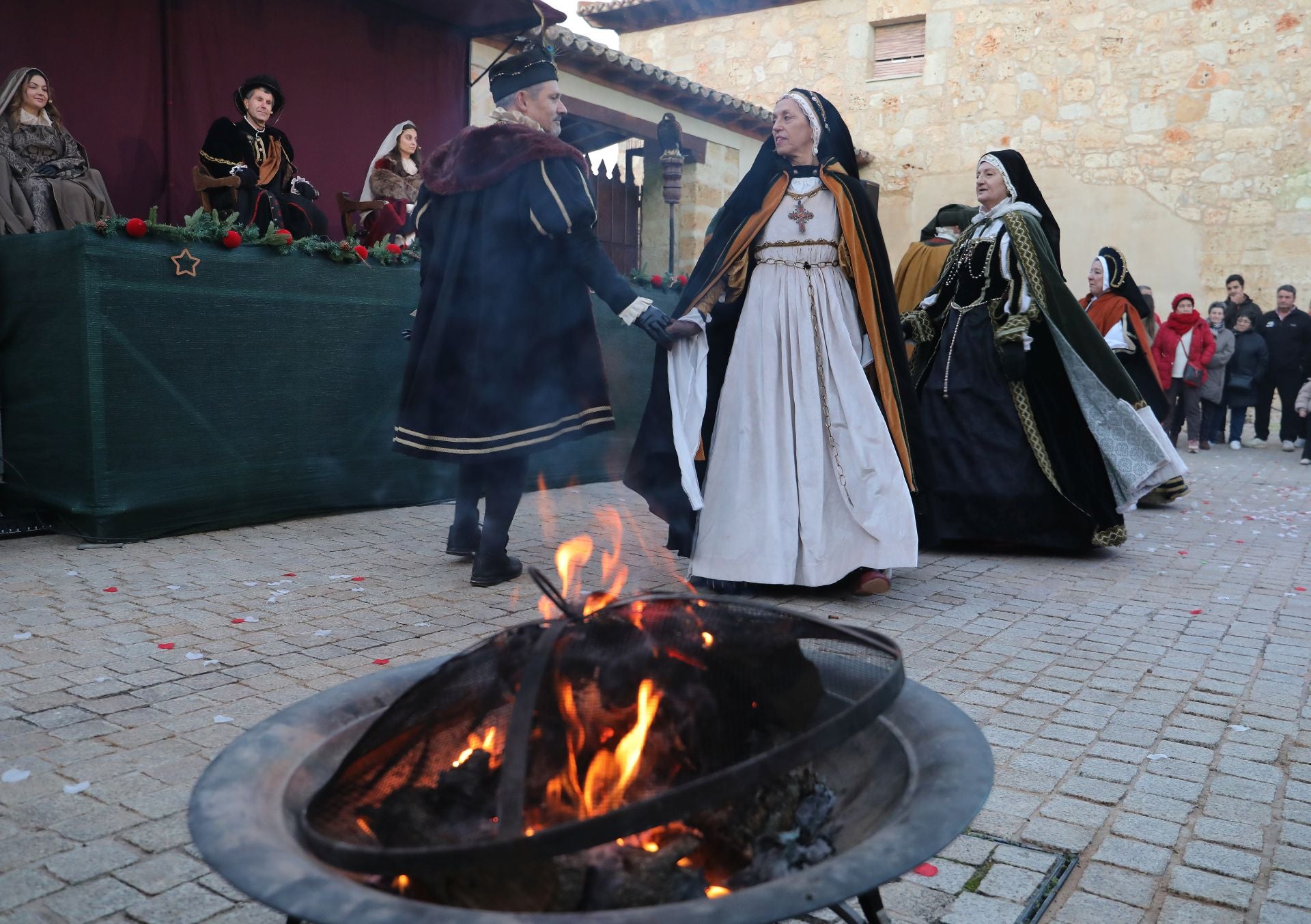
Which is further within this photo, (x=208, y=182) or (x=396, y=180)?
(x=396, y=180)

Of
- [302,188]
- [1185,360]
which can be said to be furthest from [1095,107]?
[302,188]

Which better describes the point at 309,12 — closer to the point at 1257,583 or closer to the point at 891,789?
the point at 1257,583

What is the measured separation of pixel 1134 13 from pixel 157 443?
644 inches

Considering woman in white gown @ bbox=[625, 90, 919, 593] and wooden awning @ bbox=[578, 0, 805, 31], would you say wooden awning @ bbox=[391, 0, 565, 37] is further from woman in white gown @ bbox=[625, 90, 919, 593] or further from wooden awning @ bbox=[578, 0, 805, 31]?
wooden awning @ bbox=[578, 0, 805, 31]

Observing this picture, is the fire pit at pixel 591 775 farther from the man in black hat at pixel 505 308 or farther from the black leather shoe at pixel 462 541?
the black leather shoe at pixel 462 541

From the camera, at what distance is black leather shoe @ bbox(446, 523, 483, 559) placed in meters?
5.24

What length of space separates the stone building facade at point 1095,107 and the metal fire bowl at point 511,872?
17027 millimetres

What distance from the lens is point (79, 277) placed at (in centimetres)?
506

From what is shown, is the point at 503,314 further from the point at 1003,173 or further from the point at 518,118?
the point at 1003,173

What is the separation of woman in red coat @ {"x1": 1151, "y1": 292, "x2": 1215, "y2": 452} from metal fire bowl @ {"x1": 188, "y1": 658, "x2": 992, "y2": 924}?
1241cm

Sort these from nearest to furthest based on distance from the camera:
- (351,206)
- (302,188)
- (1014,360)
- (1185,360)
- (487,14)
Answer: (1014,360) → (302,188) → (351,206) → (487,14) → (1185,360)

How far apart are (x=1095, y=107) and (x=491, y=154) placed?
1518cm

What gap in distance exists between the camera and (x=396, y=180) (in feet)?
27.8

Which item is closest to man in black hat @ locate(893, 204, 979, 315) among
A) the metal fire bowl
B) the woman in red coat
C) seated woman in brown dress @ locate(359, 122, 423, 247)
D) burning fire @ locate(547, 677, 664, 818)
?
seated woman in brown dress @ locate(359, 122, 423, 247)
